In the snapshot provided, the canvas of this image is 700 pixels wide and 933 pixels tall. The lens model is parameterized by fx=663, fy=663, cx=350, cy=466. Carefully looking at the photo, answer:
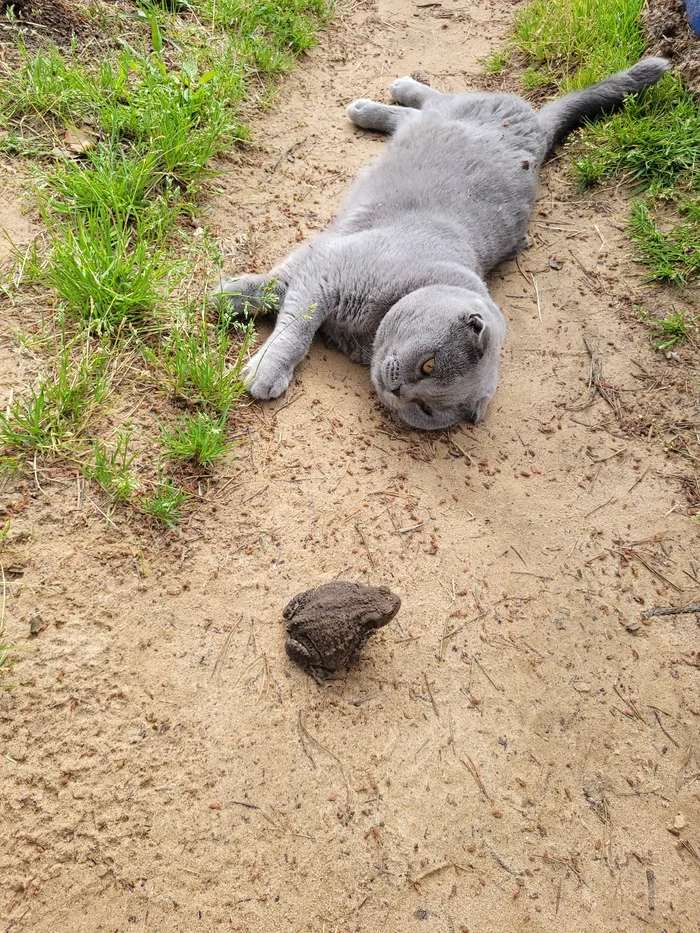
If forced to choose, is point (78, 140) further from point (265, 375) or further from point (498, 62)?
point (498, 62)

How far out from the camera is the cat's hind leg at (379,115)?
12.3ft

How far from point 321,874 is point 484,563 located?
1100mm

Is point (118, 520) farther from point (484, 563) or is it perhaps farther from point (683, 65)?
point (683, 65)

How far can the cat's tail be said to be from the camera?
3.50 metres

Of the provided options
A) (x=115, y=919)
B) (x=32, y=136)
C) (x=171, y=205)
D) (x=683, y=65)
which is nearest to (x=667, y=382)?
(x=683, y=65)

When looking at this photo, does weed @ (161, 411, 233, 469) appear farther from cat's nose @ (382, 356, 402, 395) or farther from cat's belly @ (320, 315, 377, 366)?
cat's belly @ (320, 315, 377, 366)

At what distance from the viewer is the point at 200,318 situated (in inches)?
104

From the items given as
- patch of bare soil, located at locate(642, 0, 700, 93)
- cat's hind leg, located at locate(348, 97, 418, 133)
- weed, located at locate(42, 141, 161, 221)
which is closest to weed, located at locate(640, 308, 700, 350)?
patch of bare soil, located at locate(642, 0, 700, 93)

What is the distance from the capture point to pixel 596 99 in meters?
3.63

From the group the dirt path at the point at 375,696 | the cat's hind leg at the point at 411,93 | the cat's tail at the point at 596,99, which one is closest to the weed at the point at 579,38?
the cat's tail at the point at 596,99

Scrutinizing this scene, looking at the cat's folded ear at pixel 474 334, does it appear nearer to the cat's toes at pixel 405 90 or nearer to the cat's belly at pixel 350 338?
the cat's belly at pixel 350 338

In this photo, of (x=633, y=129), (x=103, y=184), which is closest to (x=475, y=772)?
(x=103, y=184)

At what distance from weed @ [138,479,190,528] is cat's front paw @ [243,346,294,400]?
555mm

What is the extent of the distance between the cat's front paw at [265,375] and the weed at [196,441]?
11.6 inches
